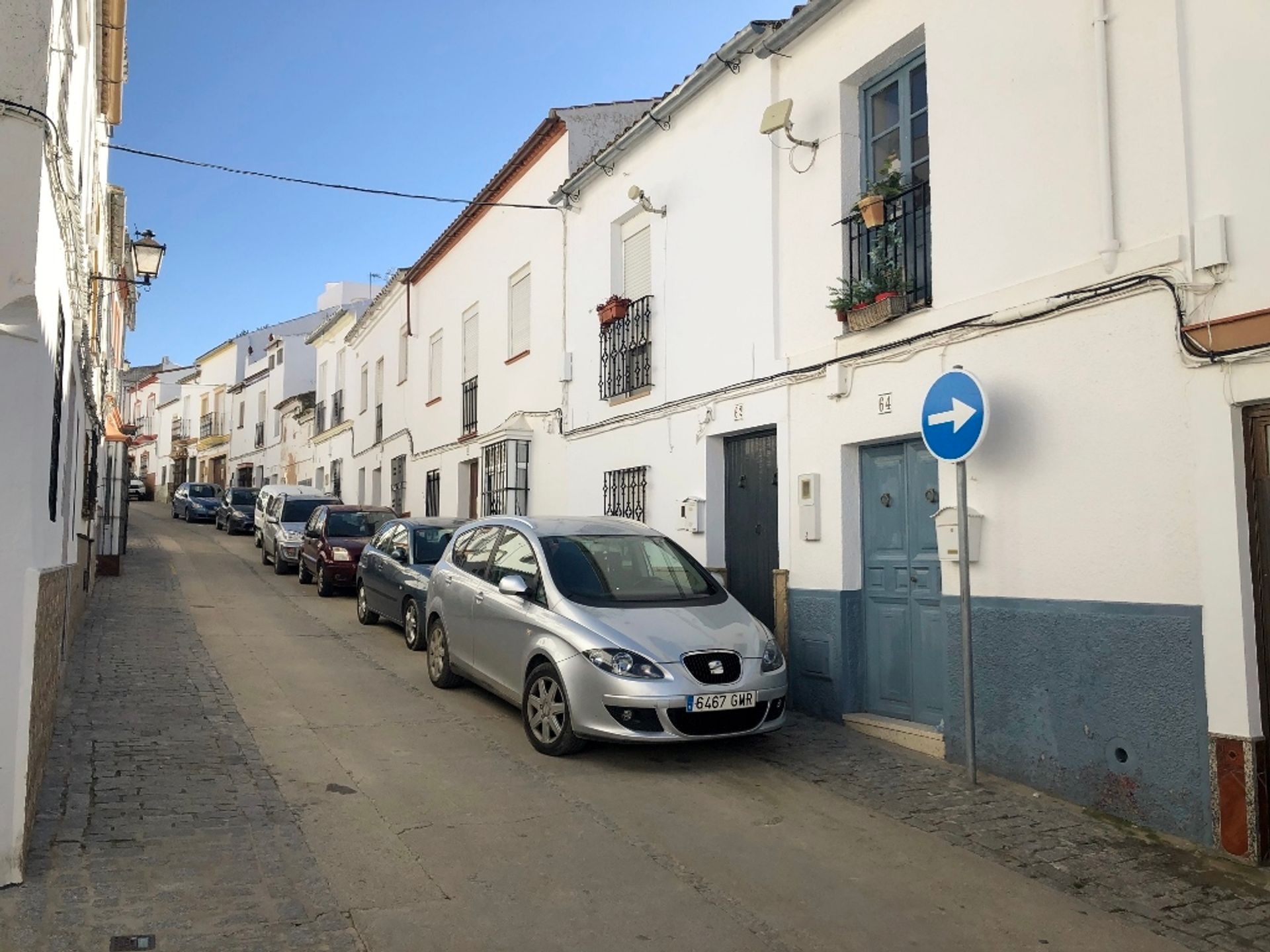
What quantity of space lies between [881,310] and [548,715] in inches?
154

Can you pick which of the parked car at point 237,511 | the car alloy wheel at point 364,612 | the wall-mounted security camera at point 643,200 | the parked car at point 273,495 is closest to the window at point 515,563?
the wall-mounted security camera at point 643,200

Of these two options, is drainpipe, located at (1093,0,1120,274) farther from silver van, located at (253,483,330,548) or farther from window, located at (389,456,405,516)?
silver van, located at (253,483,330,548)

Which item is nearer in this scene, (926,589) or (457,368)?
(926,589)

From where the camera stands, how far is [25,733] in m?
4.62

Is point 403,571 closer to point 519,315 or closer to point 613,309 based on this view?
point 613,309

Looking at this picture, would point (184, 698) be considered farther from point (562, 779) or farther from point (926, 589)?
point (926, 589)

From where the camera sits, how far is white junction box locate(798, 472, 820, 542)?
8.42 m

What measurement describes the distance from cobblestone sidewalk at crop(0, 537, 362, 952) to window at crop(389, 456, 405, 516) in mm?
13007

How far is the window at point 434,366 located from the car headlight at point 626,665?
13.8 m

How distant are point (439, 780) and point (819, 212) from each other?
5.53 meters

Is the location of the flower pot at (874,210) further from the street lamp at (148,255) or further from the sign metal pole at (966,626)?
the street lamp at (148,255)

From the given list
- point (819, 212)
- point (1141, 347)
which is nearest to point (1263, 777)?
point (1141, 347)

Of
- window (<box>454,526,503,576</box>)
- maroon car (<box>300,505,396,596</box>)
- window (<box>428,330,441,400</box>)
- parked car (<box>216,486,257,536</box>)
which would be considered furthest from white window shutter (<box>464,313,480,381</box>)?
parked car (<box>216,486,257,536</box>)

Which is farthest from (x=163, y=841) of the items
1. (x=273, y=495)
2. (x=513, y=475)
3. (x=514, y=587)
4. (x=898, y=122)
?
(x=273, y=495)
